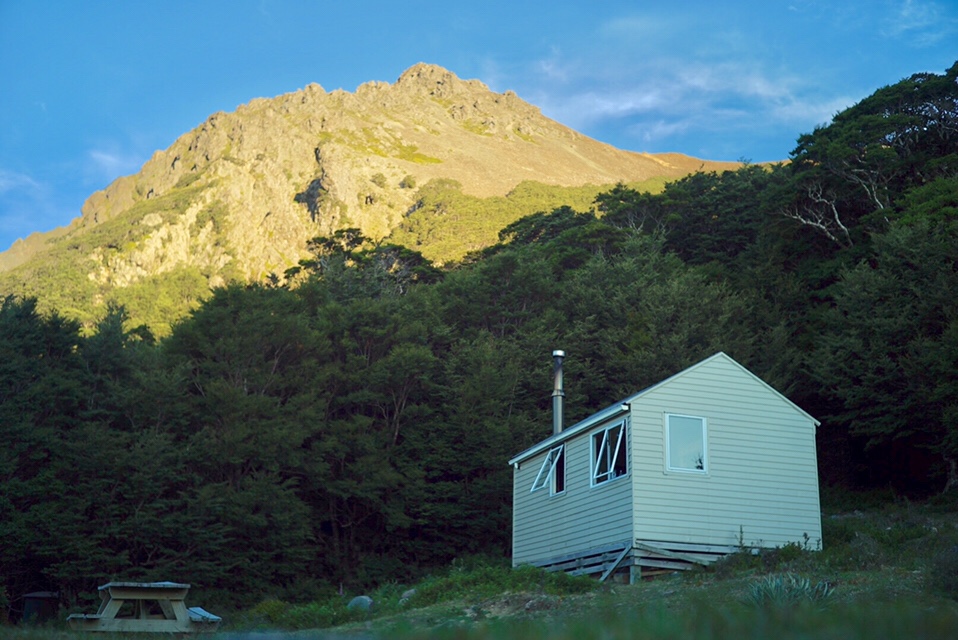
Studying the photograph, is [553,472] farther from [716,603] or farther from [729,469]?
[716,603]

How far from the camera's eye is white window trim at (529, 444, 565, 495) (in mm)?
20188

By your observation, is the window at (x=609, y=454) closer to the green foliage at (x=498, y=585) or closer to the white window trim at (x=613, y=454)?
the white window trim at (x=613, y=454)

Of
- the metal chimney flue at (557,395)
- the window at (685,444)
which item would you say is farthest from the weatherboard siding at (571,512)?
the metal chimney flue at (557,395)

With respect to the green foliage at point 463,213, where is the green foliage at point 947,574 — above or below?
below

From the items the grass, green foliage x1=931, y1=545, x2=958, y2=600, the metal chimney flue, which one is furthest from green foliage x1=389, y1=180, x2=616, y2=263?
green foliage x1=931, y1=545, x2=958, y2=600

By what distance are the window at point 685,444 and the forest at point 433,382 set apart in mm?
9256

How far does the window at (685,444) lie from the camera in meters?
17.4

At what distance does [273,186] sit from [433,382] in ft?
240

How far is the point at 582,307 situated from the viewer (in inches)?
1385

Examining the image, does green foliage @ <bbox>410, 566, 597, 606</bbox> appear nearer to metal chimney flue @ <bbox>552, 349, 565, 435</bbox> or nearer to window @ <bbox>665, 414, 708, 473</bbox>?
window @ <bbox>665, 414, 708, 473</bbox>

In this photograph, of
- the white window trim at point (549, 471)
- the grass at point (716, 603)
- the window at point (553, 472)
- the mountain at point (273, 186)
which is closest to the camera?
the grass at point (716, 603)

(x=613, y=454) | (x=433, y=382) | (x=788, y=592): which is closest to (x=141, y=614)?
(x=613, y=454)

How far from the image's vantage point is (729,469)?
58.0 ft

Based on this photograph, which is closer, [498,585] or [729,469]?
[498,585]
